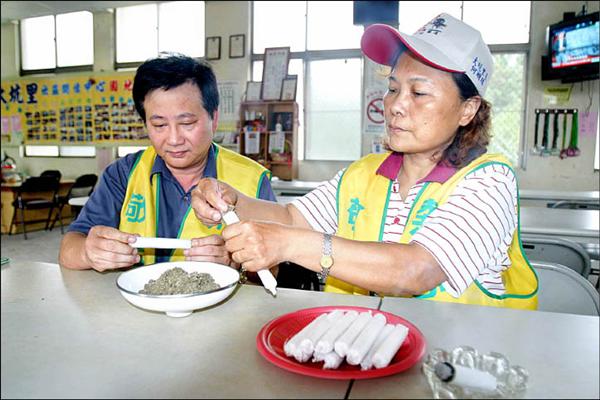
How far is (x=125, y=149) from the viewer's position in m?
8.41

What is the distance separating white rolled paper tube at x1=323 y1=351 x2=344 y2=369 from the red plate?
1 cm

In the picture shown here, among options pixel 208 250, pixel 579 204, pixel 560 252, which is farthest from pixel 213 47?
pixel 208 250

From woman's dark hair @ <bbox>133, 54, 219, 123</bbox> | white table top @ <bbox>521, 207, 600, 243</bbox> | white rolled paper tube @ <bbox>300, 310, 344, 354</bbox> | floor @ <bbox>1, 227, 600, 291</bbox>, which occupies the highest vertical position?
woman's dark hair @ <bbox>133, 54, 219, 123</bbox>

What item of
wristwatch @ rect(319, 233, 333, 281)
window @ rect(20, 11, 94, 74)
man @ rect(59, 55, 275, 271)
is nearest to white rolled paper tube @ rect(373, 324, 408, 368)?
wristwatch @ rect(319, 233, 333, 281)

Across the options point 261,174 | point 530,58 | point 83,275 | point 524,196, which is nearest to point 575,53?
point 530,58

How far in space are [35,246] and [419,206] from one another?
18.8 ft

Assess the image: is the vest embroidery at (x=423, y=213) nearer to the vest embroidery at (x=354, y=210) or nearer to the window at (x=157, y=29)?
the vest embroidery at (x=354, y=210)

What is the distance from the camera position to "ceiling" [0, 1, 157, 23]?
7.20m

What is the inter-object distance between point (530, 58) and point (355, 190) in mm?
5834

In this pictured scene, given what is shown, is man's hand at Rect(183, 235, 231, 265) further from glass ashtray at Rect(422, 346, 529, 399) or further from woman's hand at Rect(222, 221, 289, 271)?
glass ashtray at Rect(422, 346, 529, 399)

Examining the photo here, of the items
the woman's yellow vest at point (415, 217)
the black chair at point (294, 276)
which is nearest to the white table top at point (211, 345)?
the woman's yellow vest at point (415, 217)

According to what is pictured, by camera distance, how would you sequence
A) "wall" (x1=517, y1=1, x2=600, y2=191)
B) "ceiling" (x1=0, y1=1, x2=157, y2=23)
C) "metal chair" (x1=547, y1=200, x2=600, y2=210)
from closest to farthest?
"metal chair" (x1=547, y1=200, x2=600, y2=210) → "wall" (x1=517, y1=1, x2=600, y2=191) → "ceiling" (x1=0, y1=1, x2=157, y2=23)

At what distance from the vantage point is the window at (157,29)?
773cm

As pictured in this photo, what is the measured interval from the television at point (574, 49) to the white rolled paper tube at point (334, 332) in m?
5.70
